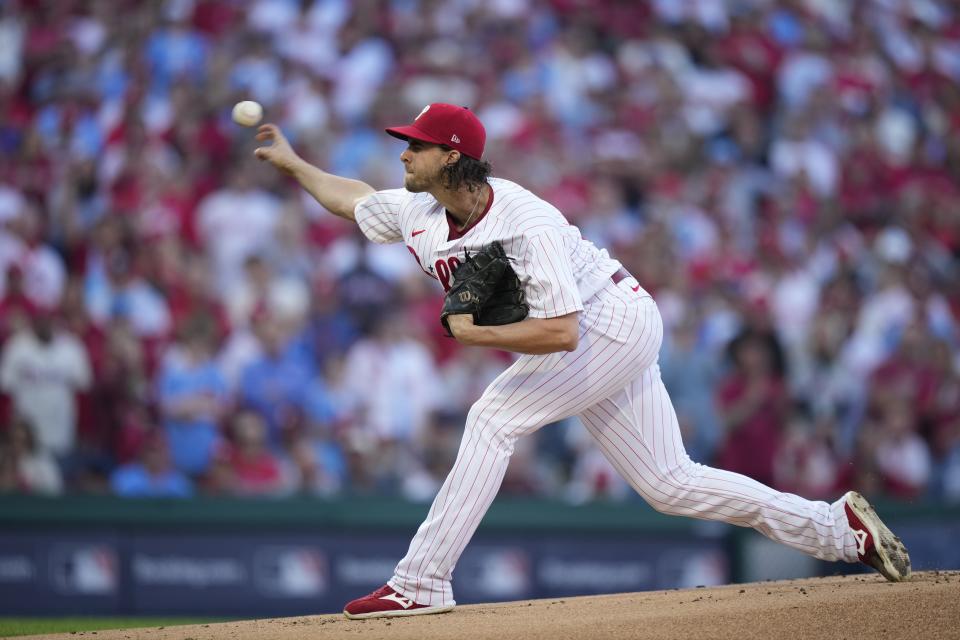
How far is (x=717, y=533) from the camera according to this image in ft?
25.8

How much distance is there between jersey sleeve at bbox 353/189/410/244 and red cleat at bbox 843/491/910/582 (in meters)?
1.98

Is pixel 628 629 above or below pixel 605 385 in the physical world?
below

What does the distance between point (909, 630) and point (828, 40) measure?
8.98 m


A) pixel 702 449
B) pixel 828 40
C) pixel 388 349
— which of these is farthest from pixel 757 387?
pixel 828 40

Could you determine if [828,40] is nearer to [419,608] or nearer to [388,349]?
[388,349]

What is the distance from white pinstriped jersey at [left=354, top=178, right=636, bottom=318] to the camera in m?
4.12

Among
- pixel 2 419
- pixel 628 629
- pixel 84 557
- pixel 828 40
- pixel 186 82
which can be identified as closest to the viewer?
pixel 628 629

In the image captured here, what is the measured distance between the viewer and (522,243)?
13.7 ft

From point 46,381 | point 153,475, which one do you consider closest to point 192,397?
point 153,475

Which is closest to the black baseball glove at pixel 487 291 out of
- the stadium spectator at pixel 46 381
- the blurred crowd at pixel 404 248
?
the blurred crowd at pixel 404 248

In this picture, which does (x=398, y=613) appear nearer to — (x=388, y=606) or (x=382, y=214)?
(x=388, y=606)

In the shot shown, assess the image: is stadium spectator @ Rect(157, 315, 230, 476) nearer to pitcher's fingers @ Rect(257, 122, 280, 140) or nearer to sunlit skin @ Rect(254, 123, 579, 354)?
pitcher's fingers @ Rect(257, 122, 280, 140)

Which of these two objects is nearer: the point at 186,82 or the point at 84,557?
the point at 84,557

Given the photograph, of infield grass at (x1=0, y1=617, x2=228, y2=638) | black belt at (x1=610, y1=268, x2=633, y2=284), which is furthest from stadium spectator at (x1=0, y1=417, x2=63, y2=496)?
black belt at (x1=610, y1=268, x2=633, y2=284)
